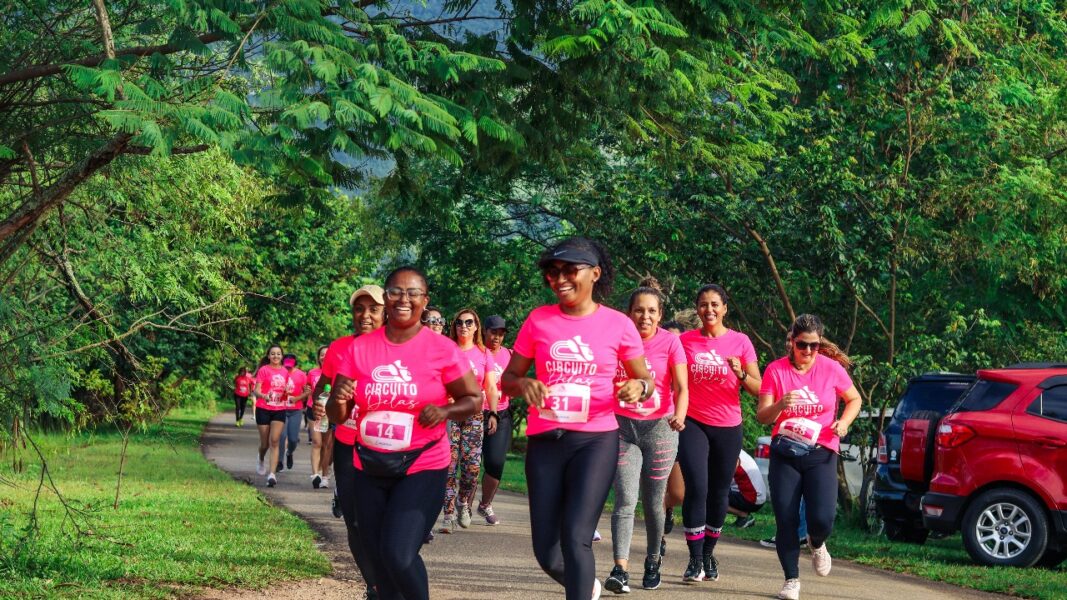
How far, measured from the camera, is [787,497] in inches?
359

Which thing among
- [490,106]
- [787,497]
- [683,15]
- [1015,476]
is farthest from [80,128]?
[1015,476]

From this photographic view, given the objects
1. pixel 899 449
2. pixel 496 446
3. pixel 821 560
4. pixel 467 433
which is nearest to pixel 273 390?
pixel 496 446

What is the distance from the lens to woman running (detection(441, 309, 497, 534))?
38.8ft

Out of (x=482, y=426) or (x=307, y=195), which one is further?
(x=482, y=426)

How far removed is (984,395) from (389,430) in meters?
7.89

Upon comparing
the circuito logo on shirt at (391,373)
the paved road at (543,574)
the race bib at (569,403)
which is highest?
the circuito logo on shirt at (391,373)

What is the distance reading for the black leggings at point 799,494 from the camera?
910 cm

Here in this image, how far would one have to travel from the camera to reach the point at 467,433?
40.4 feet

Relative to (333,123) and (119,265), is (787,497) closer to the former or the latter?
(333,123)

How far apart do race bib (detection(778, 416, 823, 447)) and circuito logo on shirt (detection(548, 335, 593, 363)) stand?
2.84m

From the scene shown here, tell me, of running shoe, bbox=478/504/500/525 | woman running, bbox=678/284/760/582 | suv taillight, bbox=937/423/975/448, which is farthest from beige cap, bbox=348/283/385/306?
suv taillight, bbox=937/423/975/448

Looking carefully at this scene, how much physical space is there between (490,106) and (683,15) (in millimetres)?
1379

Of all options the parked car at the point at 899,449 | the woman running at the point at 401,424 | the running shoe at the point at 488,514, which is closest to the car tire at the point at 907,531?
the parked car at the point at 899,449

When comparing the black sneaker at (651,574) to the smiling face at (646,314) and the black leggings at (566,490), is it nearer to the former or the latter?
the smiling face at (646,314)
